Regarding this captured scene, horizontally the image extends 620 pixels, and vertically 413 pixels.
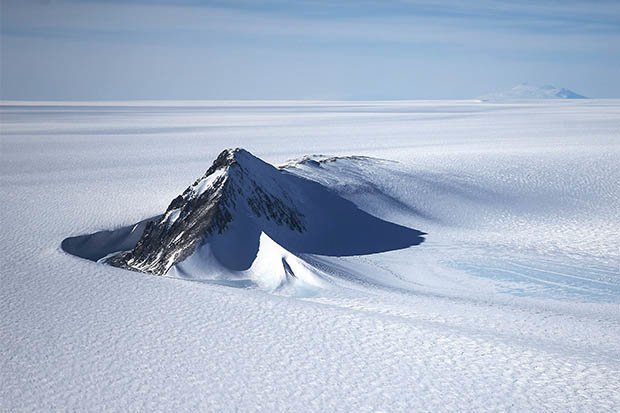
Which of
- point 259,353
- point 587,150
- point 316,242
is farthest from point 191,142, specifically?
point 259,353

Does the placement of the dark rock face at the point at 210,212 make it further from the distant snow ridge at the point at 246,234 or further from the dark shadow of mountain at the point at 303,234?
the dark shadow of mountain at the point at 303,234

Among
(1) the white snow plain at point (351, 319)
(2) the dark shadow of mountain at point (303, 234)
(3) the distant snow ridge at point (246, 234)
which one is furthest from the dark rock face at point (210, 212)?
(1) the white snow plain at point (351, 319)

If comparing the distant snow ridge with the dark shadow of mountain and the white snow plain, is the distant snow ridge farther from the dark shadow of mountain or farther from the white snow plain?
the white snow plain

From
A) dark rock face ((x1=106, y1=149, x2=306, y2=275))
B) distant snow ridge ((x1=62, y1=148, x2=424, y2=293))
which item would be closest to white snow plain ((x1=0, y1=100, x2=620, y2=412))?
distant snow ridge ((x1=62, y1=148, x2=424, y2=293))

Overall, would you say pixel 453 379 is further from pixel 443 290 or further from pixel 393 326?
pixel 443 290

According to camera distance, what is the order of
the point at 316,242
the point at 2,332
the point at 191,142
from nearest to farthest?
the point at 2,332 < the point at 316,242 < the point at 191,142

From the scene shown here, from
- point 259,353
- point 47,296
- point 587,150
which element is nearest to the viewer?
point 259,353

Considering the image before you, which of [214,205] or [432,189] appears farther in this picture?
[432,189]
